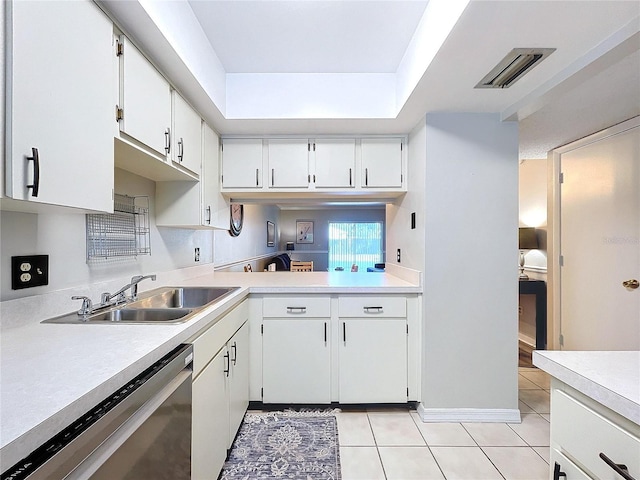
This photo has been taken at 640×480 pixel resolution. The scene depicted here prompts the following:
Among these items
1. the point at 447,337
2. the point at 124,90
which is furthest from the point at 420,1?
the point at 447,337

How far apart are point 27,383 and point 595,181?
3.66 metres

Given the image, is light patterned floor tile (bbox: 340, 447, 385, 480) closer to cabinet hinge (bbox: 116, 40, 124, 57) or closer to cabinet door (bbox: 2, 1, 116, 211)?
cabinet door (bbox: 2, 1, 116, 211)

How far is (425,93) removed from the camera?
1863mm

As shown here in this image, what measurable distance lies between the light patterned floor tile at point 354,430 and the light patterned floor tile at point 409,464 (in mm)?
122

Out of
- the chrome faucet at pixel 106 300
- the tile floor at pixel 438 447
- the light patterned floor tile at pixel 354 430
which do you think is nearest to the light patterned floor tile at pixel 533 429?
the tile floor at pixel 438 447

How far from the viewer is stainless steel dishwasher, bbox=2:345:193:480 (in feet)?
1.91

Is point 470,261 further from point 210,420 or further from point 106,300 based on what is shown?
point 106,300

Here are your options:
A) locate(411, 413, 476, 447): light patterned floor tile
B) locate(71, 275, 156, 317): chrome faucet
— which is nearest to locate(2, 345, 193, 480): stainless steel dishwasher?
locate(71, 275, 156, 317): chrome faucet

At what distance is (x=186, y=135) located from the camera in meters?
1.89

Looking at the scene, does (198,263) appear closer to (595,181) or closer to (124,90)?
(124,90)

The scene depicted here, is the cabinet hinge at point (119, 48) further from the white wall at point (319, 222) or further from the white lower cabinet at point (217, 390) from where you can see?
the white wall at point (319, 222)

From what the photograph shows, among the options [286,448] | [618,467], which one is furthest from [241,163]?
[618,467]

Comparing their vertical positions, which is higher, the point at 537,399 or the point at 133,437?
the point at 133,437

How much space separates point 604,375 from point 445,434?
4.93ft
